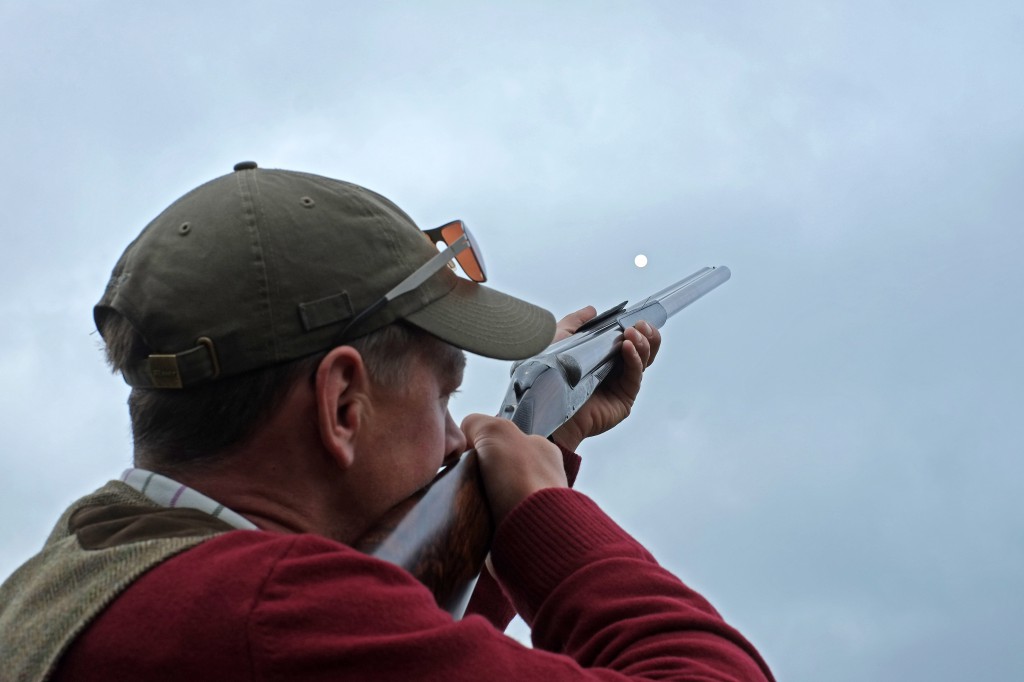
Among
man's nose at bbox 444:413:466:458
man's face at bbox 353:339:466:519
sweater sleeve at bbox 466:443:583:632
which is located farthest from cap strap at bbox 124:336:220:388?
sweater sleeve at bbox 466:443:583:632

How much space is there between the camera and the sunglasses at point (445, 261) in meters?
Result: 2.89

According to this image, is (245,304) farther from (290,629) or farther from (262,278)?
(290,629)

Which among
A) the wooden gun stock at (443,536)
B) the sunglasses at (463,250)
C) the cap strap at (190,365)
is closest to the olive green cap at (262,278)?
the cap strap at (190,365)

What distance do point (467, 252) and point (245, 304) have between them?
81 centimetres

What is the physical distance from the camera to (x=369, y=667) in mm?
2156

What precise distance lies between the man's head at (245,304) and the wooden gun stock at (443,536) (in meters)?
0.41

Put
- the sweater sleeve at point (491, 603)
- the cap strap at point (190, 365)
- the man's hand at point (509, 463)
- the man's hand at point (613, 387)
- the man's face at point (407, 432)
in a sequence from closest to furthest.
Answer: the cap strap at point (190, 365) → the man's face at point (407, 432) → the man's hand at point (509, 463) → the sweater sleeve at point (491, 603) → the man's hand at point (613, 387)

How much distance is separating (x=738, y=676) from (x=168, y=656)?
4.64 feet

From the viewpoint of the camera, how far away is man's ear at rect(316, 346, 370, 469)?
9.05 ft

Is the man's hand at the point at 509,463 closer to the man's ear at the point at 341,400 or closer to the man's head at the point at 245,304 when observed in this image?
the man's head at the point at 245,304

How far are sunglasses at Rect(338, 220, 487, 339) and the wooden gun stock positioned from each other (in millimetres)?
552

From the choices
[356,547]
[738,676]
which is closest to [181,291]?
Result: [356,547]

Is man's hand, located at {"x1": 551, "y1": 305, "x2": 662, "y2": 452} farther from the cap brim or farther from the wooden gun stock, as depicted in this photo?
the wooden gun stock

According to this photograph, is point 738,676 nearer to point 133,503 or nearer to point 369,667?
point 369,667
